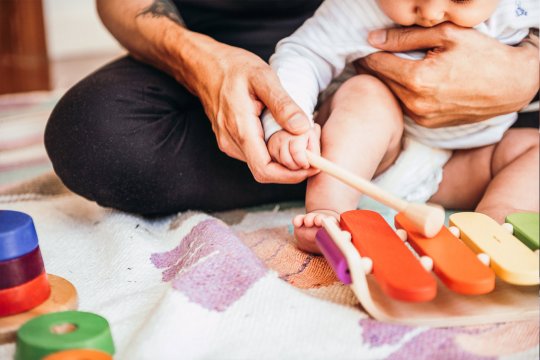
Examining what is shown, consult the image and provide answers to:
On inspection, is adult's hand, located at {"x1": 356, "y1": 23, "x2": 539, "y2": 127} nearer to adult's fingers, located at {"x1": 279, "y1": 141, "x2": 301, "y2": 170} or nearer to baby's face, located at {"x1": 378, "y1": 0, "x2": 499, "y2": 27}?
baby's face, located at {"x1": 378, "y1": 0, "x2": 499, "y2": 27}

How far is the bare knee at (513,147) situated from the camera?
0.93 metres

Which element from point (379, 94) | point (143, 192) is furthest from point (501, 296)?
point (143, 192)

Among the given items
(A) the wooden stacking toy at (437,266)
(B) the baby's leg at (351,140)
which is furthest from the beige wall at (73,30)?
(A) the wooden stacking toy at (437,266)

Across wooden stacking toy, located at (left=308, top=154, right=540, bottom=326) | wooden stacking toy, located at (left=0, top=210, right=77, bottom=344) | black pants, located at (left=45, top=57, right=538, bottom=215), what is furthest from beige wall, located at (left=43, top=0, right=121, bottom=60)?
wooden stacking toy, located at (left=308, top=154, right=540, bottom=326)

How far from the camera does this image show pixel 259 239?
2.96 ft

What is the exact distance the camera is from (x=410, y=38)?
2.87 ft

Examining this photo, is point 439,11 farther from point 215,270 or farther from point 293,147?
point 215,270

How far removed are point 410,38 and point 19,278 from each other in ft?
1.84

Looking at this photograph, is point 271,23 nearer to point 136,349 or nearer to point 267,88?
point 267,88

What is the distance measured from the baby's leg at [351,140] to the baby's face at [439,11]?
10 cm

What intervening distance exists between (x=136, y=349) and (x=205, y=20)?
2.16 feet

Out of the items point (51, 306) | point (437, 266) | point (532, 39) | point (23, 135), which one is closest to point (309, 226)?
point (437, 266)

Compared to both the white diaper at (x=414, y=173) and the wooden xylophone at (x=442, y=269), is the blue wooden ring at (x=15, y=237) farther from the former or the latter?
the white diaper at (x=414, y=173)

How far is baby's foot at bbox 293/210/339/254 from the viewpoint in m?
0.78
